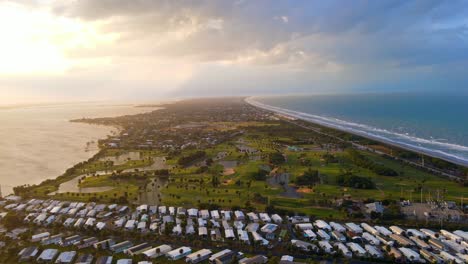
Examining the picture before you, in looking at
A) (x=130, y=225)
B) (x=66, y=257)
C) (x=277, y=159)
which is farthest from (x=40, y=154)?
(x=66, y=257)

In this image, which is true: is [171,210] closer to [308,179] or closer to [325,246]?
[325,246]

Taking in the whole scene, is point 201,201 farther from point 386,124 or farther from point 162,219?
point 386,124

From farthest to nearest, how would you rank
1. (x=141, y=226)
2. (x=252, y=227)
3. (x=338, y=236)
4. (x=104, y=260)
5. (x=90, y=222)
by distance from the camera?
(x=90, y=222) < (x=141, y=226) < (x=252, y=227) < (x=338, y=236) < (x=104, y=260)

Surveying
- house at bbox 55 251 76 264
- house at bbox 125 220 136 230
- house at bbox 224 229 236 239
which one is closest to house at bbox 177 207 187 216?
house at bbox 125 220 136 230

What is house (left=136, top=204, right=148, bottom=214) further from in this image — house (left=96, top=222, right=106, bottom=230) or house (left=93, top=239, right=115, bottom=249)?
house (left=93, top=239, right=115, bottom=249)

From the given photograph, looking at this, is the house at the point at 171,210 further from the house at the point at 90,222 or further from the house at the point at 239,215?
the house at the point at 90,222
